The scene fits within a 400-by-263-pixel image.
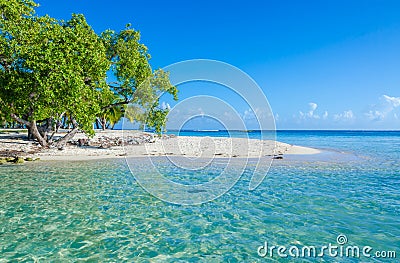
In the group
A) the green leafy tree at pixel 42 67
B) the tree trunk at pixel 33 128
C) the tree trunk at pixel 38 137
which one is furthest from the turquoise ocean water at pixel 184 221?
the tree trunk at pixel 38 137

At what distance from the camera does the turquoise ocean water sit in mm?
6488

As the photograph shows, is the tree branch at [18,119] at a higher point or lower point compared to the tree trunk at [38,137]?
higher

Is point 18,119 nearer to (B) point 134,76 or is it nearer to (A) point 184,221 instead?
(B) point 134,76

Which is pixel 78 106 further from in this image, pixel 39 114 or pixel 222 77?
pixel 222 77

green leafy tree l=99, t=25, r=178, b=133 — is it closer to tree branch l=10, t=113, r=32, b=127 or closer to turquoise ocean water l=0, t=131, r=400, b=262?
tree branch l=10, t=113, r=32, b=127

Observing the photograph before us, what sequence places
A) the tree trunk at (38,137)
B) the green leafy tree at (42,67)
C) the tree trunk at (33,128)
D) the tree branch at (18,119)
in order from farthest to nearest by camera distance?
the tree trunk at (38,137)
the tree trunk at (33,128)
the tree branch at (18,119)
the green leafy tree at (42,67)

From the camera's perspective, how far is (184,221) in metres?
8.64

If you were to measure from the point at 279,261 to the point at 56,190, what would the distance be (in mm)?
10038

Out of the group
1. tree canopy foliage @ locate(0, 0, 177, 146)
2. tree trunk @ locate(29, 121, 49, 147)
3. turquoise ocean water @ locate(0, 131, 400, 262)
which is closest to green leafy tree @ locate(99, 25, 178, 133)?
tree canopy foliage @ locate(0, 0, 177, 146)

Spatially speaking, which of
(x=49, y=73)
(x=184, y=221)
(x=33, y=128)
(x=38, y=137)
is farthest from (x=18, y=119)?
(x=184, y=221)

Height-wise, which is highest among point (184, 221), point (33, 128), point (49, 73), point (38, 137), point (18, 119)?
point (49, 73)

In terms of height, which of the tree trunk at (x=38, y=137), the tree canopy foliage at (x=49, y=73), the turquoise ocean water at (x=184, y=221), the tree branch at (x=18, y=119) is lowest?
the turquoise ocean water at (x=184, y=221)

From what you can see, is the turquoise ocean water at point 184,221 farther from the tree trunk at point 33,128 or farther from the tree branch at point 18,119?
the tree trunk at point 33,128

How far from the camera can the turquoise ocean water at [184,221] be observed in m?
6.49
